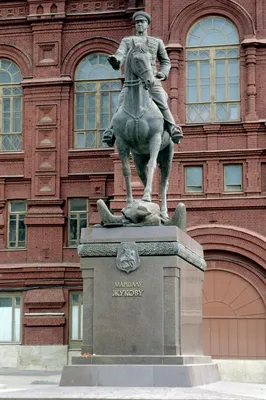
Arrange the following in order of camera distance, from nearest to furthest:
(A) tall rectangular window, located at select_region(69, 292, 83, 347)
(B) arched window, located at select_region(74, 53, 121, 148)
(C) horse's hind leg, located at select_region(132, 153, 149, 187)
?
(C) horse's hind leg, located at select_region(132, 153, 149, 187)
(A) tall rectangular window, located at select_region(69, 292, 83, 347)
(B) arched window, located at select_region(74, 53, 121, 148)

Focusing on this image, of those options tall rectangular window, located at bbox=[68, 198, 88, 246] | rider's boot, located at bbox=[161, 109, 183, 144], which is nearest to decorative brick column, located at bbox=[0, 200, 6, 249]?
tall rectangular window, located at bbox=[68, 198, 88, 246]

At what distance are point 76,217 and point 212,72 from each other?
23.1 ft

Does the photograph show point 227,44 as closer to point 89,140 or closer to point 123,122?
point 89,140

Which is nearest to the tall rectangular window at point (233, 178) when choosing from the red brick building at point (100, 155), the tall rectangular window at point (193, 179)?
the red brick building at point (100, 155)

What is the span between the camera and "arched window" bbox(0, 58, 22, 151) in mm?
31938

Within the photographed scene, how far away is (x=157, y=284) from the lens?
11695 millimetres

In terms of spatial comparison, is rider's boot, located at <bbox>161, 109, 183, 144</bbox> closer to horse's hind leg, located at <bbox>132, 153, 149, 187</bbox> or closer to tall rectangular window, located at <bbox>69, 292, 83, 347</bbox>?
horse's hind leg, located at <bbox>132, 153, 149, 187</bbox>

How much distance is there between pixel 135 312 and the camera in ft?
38.4

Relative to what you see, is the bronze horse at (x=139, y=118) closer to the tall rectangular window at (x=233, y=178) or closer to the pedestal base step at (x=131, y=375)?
the pedestal base step at (x=131, y=375)

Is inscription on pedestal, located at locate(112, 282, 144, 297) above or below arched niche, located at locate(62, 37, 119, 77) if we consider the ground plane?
below

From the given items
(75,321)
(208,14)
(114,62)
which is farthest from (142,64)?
(75,321)

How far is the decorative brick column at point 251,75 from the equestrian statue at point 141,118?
1485cm

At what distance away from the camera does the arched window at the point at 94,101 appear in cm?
3141

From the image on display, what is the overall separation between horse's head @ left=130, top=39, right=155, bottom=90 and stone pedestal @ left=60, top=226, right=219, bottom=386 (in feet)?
6.85
